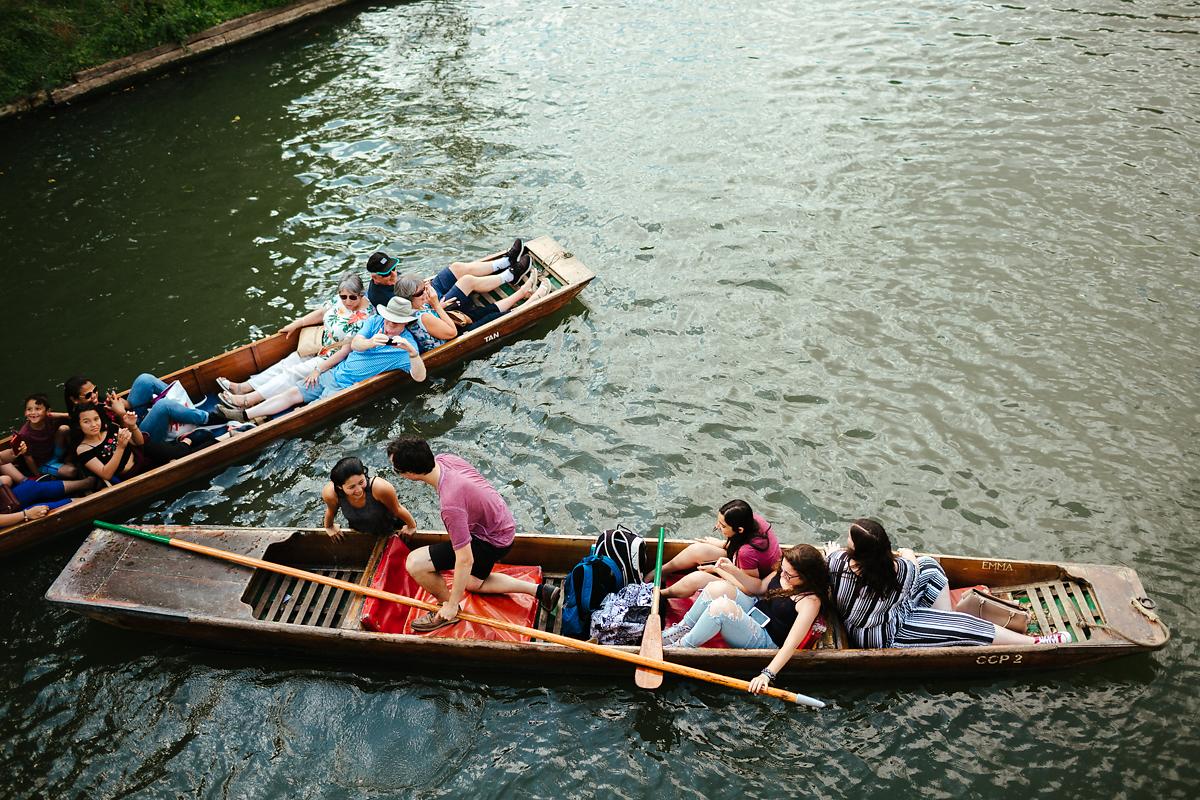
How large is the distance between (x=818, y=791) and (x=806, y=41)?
14.2 metres

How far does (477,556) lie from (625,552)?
128cm

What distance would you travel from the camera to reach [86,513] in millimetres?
8359

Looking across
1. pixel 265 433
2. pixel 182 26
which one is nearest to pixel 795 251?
pixel 265 433

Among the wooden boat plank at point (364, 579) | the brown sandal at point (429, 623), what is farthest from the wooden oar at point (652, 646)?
the wooden boat plank at point (364, 579)

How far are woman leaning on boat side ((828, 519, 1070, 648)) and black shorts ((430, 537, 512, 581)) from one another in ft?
9.25

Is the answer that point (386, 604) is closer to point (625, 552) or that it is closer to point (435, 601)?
point (435, 601)

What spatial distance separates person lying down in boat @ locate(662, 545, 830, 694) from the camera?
259 inches

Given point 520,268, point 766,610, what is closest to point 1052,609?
point 766,610

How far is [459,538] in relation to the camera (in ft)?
21.5

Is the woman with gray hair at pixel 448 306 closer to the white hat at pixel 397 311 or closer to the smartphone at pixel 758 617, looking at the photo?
the white hat at pixel 397 311

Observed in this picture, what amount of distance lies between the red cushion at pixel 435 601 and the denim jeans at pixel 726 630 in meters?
1.44

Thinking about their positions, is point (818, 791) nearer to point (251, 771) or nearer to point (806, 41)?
point (251, 771)

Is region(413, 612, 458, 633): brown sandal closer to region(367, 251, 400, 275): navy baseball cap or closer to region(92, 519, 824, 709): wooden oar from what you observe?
region(92, 519, 824, 709): wooden oar

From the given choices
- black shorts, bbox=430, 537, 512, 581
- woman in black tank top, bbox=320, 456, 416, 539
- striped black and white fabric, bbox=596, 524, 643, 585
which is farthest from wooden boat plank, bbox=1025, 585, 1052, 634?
woman in black tank top, bbox=320, 456, 416, 539
